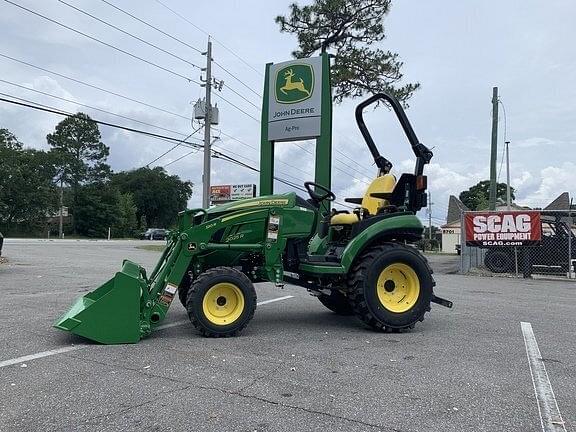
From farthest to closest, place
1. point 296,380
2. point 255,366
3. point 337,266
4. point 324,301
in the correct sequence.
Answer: point 324,301, point 337,266, point 255,366, point 296,380

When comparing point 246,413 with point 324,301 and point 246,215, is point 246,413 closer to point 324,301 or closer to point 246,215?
point 246,215

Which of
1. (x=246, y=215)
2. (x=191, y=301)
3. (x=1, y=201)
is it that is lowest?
(x=191, y=301)

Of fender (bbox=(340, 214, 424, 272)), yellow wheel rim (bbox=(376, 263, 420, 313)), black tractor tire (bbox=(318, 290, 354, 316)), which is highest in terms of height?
fender (bbox=(340, 214, 424, 272))

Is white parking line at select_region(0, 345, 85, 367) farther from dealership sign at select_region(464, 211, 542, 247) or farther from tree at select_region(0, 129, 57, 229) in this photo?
tree at select_region(0, 129, 57, 229)

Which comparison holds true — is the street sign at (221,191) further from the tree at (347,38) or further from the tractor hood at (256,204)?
the tractor hood at (256,204)

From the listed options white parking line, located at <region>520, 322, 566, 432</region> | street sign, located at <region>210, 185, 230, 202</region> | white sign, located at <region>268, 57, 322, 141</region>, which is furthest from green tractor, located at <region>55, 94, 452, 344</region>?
street sign, located at <region>210, 185, 230, 202</region>

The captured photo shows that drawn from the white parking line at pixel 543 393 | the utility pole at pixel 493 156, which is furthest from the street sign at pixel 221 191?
the white parking line at pixel 543 393

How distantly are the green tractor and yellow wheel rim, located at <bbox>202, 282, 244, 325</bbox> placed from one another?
1cm

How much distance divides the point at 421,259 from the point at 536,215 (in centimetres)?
958

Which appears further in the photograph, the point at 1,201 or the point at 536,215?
the point at 1,201

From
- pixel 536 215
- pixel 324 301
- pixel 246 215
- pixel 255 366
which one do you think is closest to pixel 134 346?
pixel 255 366

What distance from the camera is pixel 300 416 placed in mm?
3557

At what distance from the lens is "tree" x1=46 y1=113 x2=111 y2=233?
68.2 meters

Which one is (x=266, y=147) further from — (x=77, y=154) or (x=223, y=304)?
(x=77, y=154)
